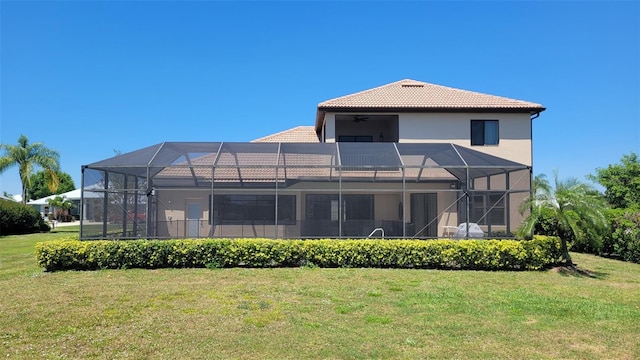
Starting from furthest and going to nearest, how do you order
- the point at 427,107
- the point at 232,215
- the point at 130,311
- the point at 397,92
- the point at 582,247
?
the point at 397,92, the point at 427,107, the point at 582,247, the point at 232,215, the point at 130,311

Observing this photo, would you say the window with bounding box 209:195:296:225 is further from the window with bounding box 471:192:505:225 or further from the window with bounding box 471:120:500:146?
the window with bounding box 471:120:500:146

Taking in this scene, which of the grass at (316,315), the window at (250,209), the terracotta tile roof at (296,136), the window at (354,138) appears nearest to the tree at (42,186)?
the terracotta tile roof at (296,136)

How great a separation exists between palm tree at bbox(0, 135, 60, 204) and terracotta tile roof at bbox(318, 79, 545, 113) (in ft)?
82.9

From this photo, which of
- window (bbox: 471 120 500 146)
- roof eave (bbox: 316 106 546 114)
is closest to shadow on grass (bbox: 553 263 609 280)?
window (bbox: 471 120 500 146)

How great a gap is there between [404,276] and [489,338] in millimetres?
4842

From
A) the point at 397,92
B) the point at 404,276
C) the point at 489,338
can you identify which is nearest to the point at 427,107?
the point at 397,92

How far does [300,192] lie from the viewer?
14.0 metres

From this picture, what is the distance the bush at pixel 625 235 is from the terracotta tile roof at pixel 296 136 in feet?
49.7

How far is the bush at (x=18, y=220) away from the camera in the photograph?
28266 millimetres

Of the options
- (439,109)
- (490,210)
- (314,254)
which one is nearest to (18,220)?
(314,254)

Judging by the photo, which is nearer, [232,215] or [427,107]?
[232,215]

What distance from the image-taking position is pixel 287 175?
1484cm

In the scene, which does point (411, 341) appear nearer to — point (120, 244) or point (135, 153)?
point (120, 244)

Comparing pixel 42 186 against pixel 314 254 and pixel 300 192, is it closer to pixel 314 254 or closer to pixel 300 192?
pixel 300 192
